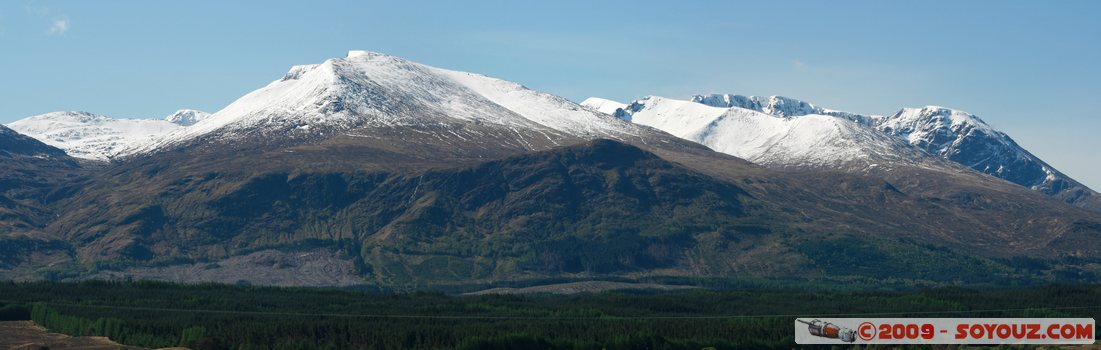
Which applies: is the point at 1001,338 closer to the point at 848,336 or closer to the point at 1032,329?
the point at 1032,329

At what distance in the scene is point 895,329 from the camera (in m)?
185

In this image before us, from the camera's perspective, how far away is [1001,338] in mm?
182000

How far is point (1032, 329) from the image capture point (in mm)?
183000

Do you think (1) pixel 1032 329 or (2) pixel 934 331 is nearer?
(1) pixel 1032 329

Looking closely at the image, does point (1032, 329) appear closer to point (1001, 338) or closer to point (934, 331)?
point (1001, 338)

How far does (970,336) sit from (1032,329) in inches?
381

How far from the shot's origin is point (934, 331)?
7741 inches

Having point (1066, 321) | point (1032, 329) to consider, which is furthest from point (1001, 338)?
point (1066, 321)

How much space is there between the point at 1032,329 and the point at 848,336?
74.4 feet

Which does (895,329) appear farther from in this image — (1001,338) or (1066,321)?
(1066,321)

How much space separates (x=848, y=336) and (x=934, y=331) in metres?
15.3

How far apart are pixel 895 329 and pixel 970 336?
1239cm

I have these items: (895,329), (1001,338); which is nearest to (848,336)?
(895,329)

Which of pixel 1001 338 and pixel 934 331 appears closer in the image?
pixel 1001 338
